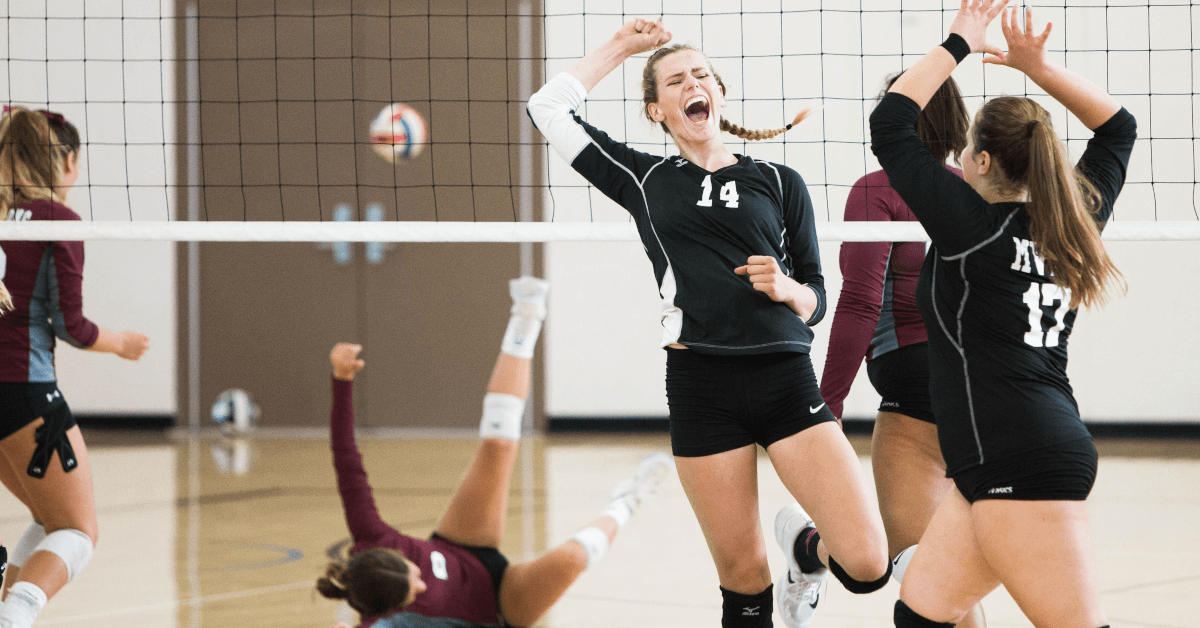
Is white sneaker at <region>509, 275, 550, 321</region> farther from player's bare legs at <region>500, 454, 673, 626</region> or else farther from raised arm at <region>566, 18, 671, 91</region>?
raised arm at <region>566, 18, 671, 91</region>

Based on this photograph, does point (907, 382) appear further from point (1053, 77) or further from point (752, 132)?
point (1053, 77)

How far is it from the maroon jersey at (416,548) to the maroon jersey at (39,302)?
0.97 m

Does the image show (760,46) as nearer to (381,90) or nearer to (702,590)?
(381,90)

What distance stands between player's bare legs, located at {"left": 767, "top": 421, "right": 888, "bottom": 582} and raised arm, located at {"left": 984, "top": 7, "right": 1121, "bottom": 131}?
2.83ft

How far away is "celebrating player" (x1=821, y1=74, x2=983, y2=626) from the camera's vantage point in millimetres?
2840

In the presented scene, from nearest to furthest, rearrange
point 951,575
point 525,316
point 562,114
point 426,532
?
point 951,575 < point 562,114 < point 525,316 < point 426,532

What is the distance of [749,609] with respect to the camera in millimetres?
2592

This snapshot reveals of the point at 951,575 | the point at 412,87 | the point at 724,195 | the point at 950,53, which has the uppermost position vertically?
the point at 412,87

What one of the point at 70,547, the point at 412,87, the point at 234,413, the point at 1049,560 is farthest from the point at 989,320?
the point at 234,413

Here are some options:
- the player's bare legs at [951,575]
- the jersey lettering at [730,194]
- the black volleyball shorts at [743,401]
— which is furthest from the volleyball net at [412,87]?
the player's bare legs at [951,575]

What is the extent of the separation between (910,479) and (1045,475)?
2.90 ft

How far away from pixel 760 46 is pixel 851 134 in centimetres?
95

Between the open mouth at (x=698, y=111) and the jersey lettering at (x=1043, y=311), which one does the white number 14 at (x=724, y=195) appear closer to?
the open mouth at (x=698, y=111)

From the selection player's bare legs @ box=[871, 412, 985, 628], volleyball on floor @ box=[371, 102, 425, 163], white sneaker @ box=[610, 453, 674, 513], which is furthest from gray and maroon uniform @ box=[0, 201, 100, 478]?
volleyball on floor @ box=[371, 102, 425, 163]
